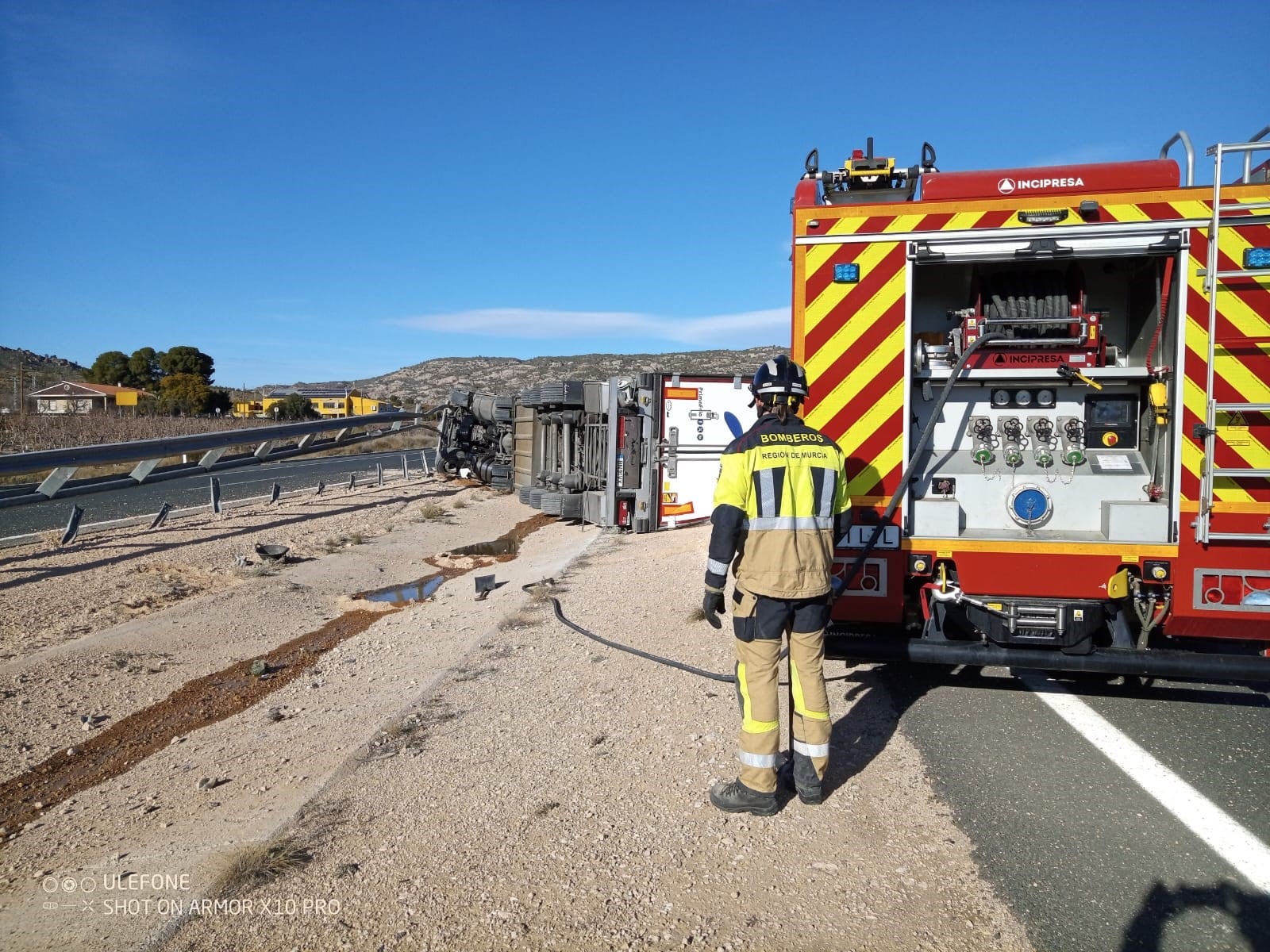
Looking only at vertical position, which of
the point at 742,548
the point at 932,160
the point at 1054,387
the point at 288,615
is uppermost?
the point at 932,160

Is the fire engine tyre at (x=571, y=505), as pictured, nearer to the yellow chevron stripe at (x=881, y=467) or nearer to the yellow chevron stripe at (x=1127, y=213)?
the yellow chevron stripe at (x=881, y=467)

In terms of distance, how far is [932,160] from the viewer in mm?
6355

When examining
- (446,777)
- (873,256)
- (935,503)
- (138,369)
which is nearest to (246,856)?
(446,777)

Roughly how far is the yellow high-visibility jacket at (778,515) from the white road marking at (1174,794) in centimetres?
182

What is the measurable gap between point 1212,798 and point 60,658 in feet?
25.3

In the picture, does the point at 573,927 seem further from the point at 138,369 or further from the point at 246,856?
the point at 138,369

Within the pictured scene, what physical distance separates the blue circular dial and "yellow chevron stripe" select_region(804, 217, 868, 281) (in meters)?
1.87

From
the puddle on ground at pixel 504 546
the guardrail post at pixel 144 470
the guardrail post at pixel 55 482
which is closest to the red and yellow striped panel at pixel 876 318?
the puddle on ground at pixel 504 546

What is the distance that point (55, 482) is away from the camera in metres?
9.92

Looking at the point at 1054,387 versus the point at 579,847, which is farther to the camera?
the point at 1054,387

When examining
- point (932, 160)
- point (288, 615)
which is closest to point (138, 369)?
point (288, 615)

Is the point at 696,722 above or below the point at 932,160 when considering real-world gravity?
below

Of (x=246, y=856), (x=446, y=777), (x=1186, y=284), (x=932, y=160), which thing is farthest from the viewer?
(x=932, y=160)

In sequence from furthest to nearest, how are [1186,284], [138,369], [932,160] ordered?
[138,369] < [932,160] < [1186,284]
